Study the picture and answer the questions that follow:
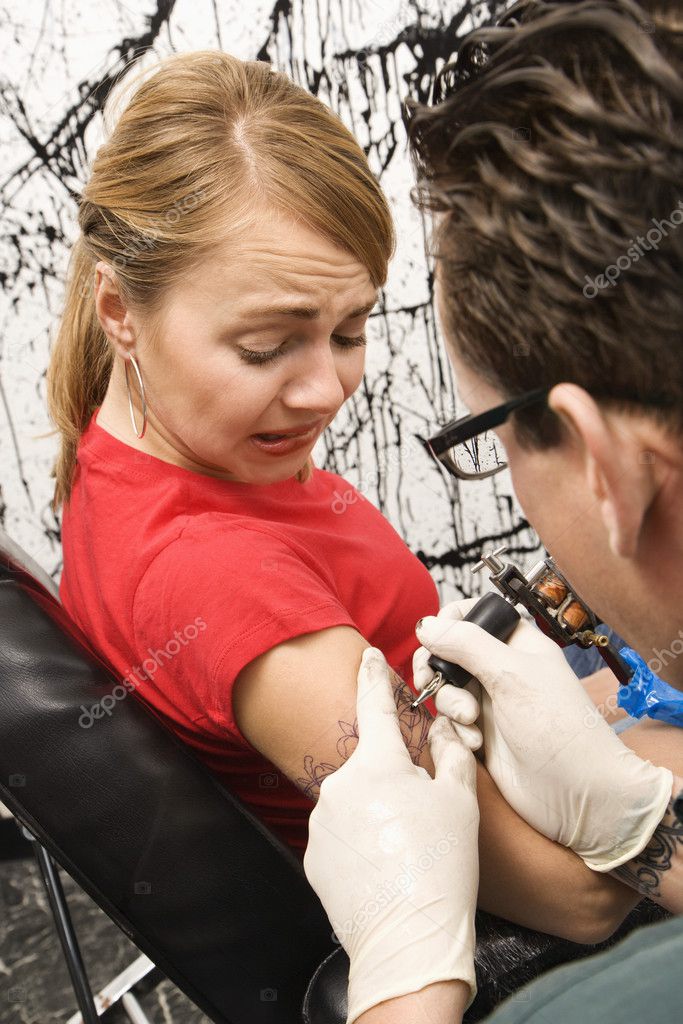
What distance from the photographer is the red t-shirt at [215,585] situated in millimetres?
898

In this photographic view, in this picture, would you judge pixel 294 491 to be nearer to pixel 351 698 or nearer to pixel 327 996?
pixel 351 698

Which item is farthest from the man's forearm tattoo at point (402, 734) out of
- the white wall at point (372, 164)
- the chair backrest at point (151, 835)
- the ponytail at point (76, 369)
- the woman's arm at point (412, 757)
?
the white wall at point (372, 164)

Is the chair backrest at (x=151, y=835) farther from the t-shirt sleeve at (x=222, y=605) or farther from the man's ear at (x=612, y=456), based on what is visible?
the man's ear at (x=612, y=456)

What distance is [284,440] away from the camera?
1125 mm

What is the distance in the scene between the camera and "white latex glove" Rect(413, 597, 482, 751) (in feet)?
3.14

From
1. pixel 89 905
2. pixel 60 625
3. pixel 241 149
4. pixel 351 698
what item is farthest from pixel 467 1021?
pixel 89 905

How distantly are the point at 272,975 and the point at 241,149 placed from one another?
2.96ft

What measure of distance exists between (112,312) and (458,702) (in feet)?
2.04

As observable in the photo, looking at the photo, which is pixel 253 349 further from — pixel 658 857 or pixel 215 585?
pixel 658 857

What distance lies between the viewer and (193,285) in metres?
1.02

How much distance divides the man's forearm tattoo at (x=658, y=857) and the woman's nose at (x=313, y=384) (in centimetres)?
59

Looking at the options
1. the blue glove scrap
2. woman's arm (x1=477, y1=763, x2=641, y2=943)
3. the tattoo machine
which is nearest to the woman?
woman's arm (x1=477, y1=763, x2=641, y2=943)

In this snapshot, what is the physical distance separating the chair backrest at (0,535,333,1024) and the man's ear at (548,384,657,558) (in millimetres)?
510

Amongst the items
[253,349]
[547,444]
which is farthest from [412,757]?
[253,349]
